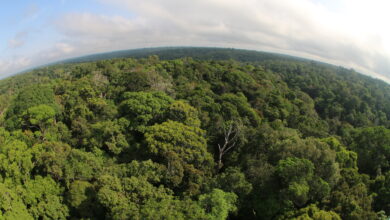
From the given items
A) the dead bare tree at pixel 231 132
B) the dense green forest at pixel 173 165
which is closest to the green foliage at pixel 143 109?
the dense green forest at pixel 173 165

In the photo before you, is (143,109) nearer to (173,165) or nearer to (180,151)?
(180,151)

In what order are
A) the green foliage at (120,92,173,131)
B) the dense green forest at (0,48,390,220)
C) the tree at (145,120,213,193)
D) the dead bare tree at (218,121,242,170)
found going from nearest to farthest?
1. the dense green forest at (0,48,390,220)
2. the tree at (145,120,213,193)
3. the dead bare tree at (218,121,242,170)
4. the green foliage at (120,92,173,131)

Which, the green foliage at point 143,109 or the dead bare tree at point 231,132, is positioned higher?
the green foliage at point 143,109

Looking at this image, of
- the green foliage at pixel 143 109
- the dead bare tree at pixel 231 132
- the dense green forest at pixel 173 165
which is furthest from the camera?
the green foliage at pixel 143 109

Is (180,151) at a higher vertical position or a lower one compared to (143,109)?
lower

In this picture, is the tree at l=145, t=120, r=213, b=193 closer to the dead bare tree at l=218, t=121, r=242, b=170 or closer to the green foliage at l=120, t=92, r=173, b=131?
the dead bare tree at l=218, t=121, r=242, b=170

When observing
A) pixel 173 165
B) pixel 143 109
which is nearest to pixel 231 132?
pixel 173 165

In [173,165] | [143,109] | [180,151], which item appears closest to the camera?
[173,165]

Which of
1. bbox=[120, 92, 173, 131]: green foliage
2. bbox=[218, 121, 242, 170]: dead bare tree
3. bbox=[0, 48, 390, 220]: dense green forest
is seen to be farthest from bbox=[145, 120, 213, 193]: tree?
bbox=[120, 92, 173, 131]: green foliage

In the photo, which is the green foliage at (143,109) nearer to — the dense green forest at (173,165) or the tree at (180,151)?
the dense green forest at (173,165)

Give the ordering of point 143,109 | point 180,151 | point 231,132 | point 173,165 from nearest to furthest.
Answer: point 173,165 → point 180,151 → point 231,132 → point 143,109

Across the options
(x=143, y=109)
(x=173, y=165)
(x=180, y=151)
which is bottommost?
(x=173, y=165)

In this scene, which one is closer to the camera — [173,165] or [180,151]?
[173,165]
